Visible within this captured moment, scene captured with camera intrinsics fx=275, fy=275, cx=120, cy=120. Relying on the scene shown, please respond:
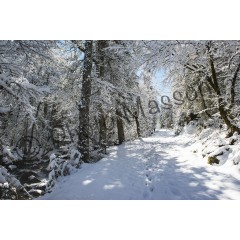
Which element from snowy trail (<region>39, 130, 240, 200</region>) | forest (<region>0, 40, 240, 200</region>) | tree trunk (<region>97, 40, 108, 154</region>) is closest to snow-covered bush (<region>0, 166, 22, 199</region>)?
forest (<region>0, 40, 240, 200</region>)

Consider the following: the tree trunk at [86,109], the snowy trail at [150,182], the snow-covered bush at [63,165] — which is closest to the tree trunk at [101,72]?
the tree trunk at [86,109]

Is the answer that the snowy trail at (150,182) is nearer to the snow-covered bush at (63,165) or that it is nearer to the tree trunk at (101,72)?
the snow-covered bush at (63,165)

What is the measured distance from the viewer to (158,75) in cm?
1027

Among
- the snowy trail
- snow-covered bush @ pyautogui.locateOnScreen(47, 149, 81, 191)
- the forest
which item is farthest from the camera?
Answer: snow-covered bush @ pyautogui.locateOnScreen(47, 149, 81, 191)

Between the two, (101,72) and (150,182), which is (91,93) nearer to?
(101,72)

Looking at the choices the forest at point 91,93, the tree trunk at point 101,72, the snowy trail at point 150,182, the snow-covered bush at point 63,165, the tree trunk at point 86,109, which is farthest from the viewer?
the tree trunk at point 101,72

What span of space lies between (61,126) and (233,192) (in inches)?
433

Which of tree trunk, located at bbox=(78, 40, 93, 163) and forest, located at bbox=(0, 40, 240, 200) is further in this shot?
tree trunk, located at bbox=(78, 40, 93, 163)

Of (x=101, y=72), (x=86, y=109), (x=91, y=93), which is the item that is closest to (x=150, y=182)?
(x=86, y=109)

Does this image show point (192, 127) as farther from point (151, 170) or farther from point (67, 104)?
point (151, 170)

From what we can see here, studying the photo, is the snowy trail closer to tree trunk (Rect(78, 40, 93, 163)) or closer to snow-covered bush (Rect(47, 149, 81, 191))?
snow-covered bush (Rect(47, 149, 81, 191))

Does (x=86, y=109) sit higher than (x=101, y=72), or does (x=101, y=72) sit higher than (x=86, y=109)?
(x=101, y=72)
